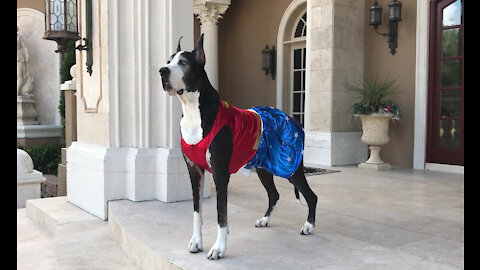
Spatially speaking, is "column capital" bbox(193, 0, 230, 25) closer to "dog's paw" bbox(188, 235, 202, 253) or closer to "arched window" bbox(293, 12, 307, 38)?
"arched window" bbox(293, 12, 307, 38)

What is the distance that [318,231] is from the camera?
3.13 meters

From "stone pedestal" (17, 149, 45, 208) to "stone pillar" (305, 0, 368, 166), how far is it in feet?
12.7

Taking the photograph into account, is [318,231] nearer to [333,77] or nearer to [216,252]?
[216,252]

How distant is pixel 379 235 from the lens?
9.98 feet

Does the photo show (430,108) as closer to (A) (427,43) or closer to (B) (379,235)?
(A) (427,43)

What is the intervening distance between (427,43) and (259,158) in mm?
4457

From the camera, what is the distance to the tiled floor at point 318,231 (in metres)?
2.54

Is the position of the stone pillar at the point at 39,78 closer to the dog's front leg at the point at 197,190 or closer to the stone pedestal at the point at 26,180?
the stone pedestal at the point at 26,180

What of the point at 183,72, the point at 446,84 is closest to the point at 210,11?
the point at 446,84

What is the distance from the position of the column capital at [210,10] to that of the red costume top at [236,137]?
7372 mm

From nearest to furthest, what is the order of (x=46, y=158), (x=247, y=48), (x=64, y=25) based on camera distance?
1. (x=64, y=25)
2. (x=46, y=158)
3. (x=247, y=48)

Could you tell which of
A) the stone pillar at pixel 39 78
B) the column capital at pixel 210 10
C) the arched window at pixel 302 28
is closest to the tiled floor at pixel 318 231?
the arched window at pixel 302 28

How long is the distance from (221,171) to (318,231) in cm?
97
